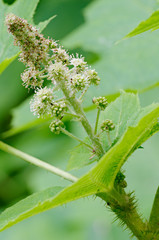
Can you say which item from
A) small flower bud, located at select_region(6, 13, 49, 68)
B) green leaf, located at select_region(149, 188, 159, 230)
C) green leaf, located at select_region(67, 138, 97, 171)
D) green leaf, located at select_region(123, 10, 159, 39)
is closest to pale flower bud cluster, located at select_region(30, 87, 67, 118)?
small flower bud, located at select_region(6, 13, 49, 68)

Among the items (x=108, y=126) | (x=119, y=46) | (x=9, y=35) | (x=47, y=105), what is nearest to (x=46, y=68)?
(x=47, y=105)

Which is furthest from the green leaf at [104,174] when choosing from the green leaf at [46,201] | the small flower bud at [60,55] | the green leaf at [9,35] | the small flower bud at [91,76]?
the green leaf at [9,35]

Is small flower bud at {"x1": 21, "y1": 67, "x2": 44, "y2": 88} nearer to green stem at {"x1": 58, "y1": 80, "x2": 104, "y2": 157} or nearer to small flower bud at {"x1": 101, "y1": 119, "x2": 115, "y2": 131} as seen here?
green stem at {"x1": 58, "y1": 80, "x2": 104, "y2": 157}

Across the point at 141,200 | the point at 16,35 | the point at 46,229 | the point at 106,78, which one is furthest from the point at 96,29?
the point at 16,35

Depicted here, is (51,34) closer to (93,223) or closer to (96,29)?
(96,29)

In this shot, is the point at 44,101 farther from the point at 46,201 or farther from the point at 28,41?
the point at 46,201

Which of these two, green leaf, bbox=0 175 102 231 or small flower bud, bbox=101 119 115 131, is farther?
small flower bud, bbox=101 119 115 131
